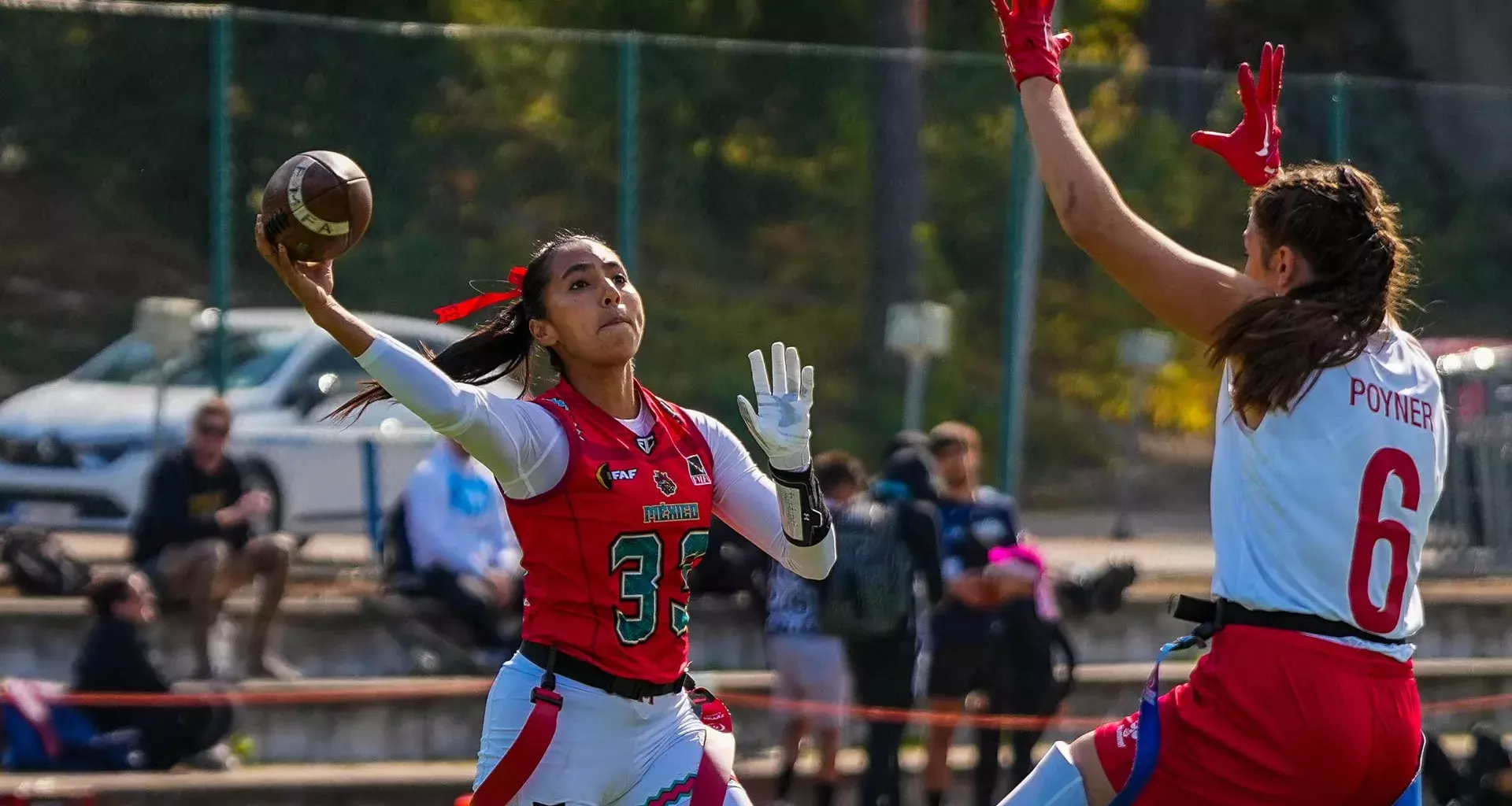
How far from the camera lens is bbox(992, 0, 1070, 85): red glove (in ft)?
12.1

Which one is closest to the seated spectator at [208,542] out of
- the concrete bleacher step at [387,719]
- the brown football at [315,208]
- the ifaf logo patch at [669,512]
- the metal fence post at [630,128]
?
the concrete bleacher step at [387,719]

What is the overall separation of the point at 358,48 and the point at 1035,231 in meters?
3.67

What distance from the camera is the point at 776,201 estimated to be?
10609 mm

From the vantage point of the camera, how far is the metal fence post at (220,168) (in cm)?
942

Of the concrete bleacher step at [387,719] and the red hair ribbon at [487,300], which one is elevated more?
the red hair ribbon at [487,300]

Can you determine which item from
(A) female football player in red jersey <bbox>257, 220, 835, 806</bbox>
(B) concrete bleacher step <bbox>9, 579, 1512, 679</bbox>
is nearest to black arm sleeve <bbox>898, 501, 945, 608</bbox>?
(B) concrete bleacher step <bbox>9, 579, 1512, 679</bbox>

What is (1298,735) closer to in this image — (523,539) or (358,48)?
(523,539)

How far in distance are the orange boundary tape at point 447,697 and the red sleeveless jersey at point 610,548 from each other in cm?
433

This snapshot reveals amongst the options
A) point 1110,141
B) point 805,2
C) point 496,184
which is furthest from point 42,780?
point 805,2

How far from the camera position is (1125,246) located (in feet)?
11.6

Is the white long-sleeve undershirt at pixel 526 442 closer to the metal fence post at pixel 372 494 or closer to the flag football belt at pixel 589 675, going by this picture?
the flag football belt at pixel 589 675

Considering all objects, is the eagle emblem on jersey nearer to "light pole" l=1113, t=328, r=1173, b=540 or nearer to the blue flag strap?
the blue flag strap

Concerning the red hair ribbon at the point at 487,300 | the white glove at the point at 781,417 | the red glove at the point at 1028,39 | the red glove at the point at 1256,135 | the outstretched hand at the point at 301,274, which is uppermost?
the red glove at the point at 1028,39

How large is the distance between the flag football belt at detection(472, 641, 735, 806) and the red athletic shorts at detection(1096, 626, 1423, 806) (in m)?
1.04
